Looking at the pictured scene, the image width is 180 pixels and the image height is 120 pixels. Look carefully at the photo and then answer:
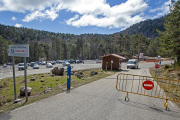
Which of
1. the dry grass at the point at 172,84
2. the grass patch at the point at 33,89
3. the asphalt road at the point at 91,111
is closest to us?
the asphalt road at the point at 91,111

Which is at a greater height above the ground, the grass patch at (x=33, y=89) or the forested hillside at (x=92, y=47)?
the forested hillside at (x=92, y=47)

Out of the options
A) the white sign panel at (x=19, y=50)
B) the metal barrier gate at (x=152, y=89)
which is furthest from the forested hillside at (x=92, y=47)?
the white sign panel at (x=19, y=50)

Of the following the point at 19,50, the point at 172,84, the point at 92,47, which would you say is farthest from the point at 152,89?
the point at 92,47

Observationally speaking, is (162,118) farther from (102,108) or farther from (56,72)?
(56,72)

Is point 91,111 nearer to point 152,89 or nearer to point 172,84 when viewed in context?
point 152,89

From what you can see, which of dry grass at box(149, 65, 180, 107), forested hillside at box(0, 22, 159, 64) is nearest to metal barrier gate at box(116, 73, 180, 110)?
dry grass at box(149, 65, 180, 107)

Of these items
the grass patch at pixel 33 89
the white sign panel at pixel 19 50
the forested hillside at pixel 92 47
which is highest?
the forested hillside at pixel 92 47

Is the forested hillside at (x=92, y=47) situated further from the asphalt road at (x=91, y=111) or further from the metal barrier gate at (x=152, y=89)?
the asphalt road at (x=91, y=111)

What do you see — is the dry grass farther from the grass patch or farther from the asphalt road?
the grass patch

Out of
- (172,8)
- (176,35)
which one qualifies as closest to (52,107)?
(176,35)

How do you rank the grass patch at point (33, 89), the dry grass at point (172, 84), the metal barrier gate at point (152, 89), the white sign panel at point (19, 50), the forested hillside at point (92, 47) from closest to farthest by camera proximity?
the grass patch at point (33, 89)
the white sign panel at point (19, 50)
the metal barrier gate at point (152, 89)
the dry grass at point (172, 84)
the forested hillside at point (92, 47)

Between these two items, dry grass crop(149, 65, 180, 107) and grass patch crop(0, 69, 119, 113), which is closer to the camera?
grass patch crop(0, 69, 119, 113)

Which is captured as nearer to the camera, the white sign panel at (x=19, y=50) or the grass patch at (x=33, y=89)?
the grass patch at (x=33, y=89)

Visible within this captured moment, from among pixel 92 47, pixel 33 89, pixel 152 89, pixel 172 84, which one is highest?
pixel 92 47
